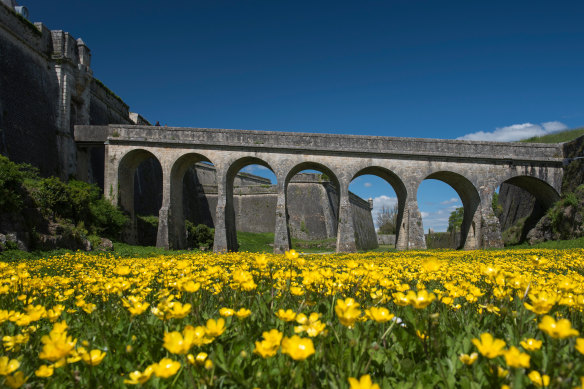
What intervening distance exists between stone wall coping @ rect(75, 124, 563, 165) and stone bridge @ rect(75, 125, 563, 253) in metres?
0.06

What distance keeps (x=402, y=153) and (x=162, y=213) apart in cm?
1595

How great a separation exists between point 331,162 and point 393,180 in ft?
16.7

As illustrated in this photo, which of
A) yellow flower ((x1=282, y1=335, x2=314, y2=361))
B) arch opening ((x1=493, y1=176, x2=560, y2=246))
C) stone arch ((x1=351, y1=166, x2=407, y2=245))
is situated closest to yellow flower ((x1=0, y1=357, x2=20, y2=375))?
yellow flower ((x1=282, y1=335, x2=314, y2=361))

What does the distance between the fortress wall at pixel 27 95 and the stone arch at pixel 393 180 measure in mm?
18450

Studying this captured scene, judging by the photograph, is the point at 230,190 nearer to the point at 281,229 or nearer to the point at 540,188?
the point at 281,229

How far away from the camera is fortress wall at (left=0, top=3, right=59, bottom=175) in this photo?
1695cm

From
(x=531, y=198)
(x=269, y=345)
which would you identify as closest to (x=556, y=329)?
(x=269, y=345)

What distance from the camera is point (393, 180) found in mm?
24344

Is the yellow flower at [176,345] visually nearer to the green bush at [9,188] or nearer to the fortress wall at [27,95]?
the green bush at [9,188]

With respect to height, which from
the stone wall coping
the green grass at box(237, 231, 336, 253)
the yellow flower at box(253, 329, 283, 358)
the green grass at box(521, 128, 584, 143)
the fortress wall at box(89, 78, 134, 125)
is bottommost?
the green grass at box(237, 231, 336, 253)

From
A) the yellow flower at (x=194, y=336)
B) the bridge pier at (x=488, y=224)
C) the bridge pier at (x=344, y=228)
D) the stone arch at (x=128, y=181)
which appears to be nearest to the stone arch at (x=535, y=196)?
the bridge pier at (x=488, y=224)

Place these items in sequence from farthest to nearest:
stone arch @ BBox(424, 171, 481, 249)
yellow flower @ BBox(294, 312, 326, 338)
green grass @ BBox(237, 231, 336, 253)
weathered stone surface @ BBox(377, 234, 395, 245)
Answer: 1. weathered stone surface @ BBox(377, 234, 395, 245)
2. green grass @ BBox(237, 231, 336, 253)
3. stone arch @ BBox(424, 171, 481, 249)
4. yellow flower @ BBox(294, 312, 326, 338)

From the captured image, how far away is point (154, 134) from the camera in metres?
21.7

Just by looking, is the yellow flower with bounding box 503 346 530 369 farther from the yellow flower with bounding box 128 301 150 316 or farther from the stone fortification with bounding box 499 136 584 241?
the stone fortification with bounding box 499 136 584 241
